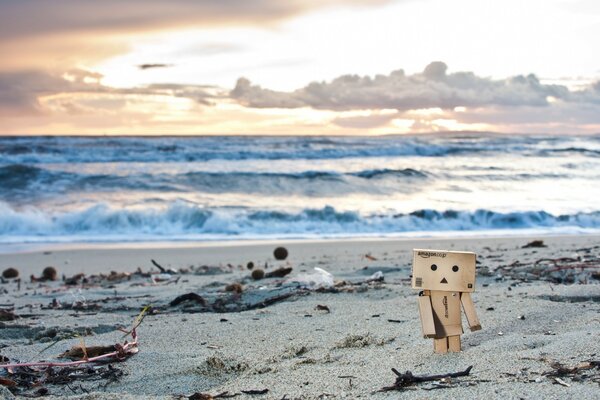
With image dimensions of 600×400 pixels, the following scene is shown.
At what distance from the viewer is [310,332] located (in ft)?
12.2

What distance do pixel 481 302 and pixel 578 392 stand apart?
201 cm

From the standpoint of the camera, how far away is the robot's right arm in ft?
8.98

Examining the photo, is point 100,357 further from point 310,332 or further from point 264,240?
point 264,240

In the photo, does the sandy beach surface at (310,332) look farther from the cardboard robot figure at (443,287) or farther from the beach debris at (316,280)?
the cardboard robot figure at (443,287)

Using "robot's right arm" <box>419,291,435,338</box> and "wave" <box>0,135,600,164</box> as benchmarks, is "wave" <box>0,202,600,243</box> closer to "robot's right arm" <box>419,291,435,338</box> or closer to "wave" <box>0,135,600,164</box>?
"robot's right arm" <box>419,291,435,338</box>

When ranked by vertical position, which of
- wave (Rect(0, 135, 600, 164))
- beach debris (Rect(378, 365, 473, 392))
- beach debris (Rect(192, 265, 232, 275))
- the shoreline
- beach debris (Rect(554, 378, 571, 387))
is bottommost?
the shoreline

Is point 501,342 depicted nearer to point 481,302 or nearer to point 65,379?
point 481,302

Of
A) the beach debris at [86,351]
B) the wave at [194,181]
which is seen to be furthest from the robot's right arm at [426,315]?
the wave at [194,181]

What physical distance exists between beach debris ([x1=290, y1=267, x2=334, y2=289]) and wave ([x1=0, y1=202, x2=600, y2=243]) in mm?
7036

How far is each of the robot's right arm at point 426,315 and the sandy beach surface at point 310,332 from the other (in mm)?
129

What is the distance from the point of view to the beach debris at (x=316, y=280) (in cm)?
514

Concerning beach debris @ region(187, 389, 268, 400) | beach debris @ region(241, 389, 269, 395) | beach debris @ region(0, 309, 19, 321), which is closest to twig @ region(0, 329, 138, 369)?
beach debris @ region(187, 389, 268, 400)

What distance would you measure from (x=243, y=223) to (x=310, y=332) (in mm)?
10044

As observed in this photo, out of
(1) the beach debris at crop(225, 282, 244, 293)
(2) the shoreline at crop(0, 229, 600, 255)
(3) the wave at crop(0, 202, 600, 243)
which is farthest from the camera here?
(3) the wave at crop(0, 202, 600, 243)
